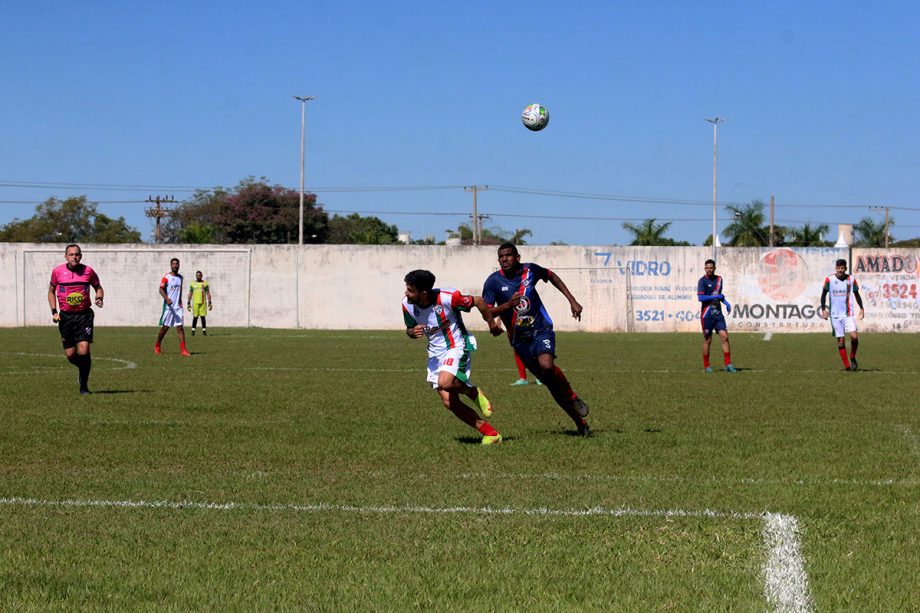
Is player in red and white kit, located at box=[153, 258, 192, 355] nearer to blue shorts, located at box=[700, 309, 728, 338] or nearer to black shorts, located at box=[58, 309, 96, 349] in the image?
black shorts, located at box=[58, 309, 96, 349]

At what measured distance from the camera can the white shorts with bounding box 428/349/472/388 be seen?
455 inches

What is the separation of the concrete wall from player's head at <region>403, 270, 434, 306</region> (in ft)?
109

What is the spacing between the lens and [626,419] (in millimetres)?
13938

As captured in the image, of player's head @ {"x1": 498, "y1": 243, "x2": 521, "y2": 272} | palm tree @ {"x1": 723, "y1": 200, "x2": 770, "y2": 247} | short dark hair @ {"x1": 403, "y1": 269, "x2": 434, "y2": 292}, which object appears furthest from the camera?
palm tree @ {"x1": 723, "y1": 200, "x2": 770, "y2": 247}

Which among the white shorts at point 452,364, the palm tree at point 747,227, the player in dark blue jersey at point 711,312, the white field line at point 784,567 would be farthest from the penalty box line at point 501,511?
the palm tree at point 747,227

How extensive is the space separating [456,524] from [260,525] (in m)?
1.17

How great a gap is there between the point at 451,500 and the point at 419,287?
3.25 meters

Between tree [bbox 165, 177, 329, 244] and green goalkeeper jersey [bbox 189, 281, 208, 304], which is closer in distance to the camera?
green goalkeeper jersey [bbox 189, 281, 208, 304]

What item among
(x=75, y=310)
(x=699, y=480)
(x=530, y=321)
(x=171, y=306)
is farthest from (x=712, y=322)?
(x=699, y=480)

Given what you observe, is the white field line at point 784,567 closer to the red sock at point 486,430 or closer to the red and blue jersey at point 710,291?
the red sock at point 486,430

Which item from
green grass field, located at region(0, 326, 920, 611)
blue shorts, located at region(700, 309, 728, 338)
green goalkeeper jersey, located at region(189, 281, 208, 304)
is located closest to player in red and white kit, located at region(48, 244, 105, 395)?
green grass field, located at region(0, 326, 920, 611)

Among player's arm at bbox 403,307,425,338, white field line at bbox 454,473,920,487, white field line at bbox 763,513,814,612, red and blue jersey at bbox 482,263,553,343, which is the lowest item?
white field line at bbox 763,513,814,612

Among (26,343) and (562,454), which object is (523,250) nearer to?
(26,343)

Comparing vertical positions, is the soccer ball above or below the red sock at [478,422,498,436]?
above
